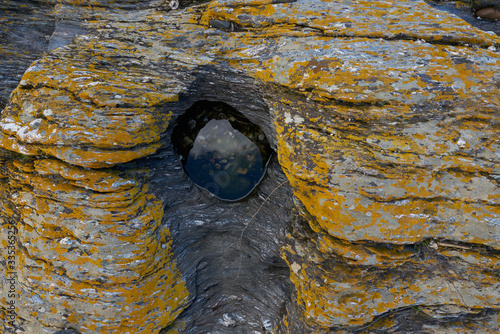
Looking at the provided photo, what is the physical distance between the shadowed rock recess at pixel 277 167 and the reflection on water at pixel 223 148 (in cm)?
29

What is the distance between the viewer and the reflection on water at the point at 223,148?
218 inches

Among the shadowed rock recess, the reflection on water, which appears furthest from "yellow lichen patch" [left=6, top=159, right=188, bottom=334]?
the reflection on water

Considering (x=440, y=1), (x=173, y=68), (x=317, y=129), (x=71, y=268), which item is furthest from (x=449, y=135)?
(x=71, y=268)

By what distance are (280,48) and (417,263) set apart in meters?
4.06

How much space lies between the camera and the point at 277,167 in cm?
A: 514

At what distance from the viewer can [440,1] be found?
5.36 m

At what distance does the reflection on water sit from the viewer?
218 inches

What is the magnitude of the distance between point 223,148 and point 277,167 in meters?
1.33

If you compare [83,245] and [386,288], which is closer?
[386,288]

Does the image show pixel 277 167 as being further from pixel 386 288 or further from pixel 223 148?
pixel 386 288

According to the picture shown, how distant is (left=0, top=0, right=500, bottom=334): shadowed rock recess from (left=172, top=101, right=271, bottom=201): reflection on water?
0.29 metres

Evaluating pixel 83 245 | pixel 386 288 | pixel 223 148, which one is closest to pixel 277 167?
pixel 223 148

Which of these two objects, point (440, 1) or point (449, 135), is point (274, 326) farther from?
point (440, 1)

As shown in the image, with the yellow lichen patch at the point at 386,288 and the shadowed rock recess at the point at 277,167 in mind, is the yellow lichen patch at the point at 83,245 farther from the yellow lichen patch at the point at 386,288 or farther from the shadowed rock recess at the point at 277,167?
the yellow lichen patch at the point at 386,288
